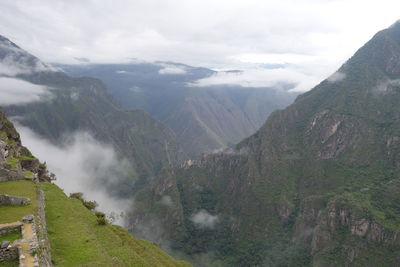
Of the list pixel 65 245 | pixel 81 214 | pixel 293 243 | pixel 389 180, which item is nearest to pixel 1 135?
pixel 81 214

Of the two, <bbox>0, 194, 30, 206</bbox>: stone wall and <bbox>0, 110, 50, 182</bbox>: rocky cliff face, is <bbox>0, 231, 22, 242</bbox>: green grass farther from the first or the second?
<bbox>0, 110, 50, 182</bbox>: rocky cliff face

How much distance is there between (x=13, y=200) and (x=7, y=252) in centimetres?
1441

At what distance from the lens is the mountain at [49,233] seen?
2385 cm

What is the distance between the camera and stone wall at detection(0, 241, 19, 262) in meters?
22.6

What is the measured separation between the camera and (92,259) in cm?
2797

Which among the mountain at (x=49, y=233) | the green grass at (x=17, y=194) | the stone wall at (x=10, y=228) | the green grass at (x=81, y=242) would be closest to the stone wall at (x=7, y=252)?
the mountain at (x=49, y=233)

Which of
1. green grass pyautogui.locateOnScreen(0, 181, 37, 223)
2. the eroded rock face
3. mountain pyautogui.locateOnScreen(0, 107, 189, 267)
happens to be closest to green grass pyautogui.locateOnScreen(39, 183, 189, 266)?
mountain pyautogui.locateOnScreen(0, 107, 189, 267)

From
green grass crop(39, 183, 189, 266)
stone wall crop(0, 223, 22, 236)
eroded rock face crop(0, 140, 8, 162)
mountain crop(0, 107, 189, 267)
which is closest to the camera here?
mountain crop(0, 107, 189, 267)

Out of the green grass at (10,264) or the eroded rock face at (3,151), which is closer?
the green grass at (10,264)

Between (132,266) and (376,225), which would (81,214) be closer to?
(132,266)

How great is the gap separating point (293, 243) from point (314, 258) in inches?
1076

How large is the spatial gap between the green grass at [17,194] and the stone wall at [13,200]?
72 centimetres

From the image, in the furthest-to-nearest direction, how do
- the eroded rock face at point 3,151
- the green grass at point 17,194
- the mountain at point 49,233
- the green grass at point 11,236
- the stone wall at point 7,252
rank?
1. the eroded rock face at point 3,151
2. the green grass at point 17,194
3. the green grass at point 11,236
4. the mountain at point 49,233
5. the stone wall at point 7,252

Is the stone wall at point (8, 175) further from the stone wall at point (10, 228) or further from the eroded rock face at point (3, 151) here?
the stone wall at point (10, 228)
